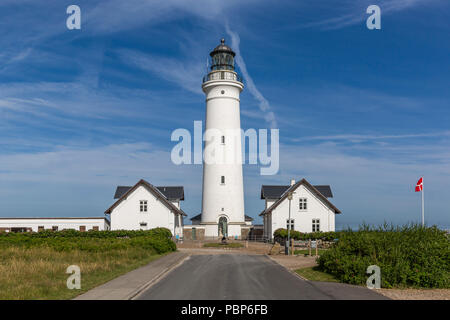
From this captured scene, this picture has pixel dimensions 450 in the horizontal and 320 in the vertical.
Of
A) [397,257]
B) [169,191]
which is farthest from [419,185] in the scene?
[169,191]

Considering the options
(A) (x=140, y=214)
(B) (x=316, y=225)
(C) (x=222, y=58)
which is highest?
(C) (x=222, y=58)

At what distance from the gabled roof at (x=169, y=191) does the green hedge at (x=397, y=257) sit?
36.7 meters

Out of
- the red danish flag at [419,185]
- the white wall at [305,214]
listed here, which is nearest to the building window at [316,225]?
the white wall at [305,214]

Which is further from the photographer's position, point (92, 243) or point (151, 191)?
point (151, 191)

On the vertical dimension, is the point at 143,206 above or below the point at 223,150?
below

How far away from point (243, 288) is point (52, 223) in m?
44.5

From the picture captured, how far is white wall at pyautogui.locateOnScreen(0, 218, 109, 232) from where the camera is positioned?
53.7m

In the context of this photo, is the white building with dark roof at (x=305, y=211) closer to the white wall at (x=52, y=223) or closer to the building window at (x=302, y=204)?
the building window at (x=302, y=204)

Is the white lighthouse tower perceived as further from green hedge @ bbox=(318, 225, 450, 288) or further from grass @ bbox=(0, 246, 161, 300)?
green hedge @ bbox=(318, 225, 450, 288)

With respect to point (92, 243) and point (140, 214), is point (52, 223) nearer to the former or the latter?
point (140, 214)

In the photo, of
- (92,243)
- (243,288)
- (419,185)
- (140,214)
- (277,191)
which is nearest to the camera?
(243,288)

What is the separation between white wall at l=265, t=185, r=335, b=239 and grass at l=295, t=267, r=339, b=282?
2602 centimetres

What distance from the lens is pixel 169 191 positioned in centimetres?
5697

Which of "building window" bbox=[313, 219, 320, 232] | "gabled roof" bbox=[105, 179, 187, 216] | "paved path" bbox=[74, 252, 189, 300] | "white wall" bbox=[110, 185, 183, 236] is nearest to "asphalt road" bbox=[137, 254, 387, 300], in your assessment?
"paved path" bbox=[74, 252, 189, 300]
